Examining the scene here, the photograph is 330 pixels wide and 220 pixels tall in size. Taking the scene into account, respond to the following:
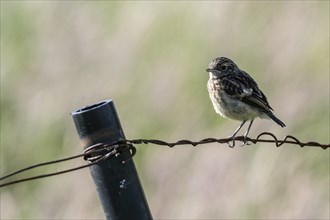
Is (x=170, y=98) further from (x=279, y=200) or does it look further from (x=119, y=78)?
(x=279, y=200)

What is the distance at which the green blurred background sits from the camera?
33.1 ft

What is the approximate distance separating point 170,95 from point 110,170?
677 cm

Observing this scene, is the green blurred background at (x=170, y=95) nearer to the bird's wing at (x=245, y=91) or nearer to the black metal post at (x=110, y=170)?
the bird's wing at (x=245, y=91)

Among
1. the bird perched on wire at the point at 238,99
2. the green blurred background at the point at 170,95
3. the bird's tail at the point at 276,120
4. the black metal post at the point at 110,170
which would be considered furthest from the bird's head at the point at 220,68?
the black metal post at the point at 110,170

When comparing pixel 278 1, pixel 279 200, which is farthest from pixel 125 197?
pixel 278 1

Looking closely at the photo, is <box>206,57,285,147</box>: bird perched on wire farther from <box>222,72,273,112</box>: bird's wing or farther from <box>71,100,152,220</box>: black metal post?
<box>71,100,152,220</box>: black metal post

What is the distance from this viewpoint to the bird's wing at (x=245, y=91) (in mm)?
8523

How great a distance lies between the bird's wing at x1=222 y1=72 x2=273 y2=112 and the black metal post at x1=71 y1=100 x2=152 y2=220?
3.81 meters

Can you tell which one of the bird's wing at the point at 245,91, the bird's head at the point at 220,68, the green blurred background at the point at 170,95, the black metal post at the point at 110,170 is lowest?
the green blurred background at the point at 170,95

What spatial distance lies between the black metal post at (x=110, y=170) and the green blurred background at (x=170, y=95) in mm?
5006

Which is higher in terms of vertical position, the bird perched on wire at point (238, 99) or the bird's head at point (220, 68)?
the bird's head at point (220, 68)

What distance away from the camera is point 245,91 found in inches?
341

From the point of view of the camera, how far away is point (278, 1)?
1252cm

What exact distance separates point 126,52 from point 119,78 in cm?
43
